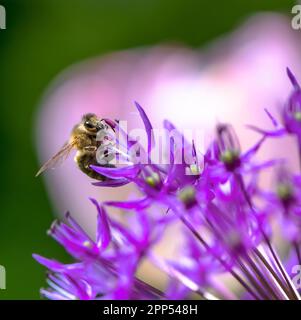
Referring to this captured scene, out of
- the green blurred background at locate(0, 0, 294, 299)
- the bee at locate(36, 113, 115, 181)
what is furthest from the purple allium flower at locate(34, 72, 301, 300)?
the green blurred background at locate(0, 0, 294, 299)

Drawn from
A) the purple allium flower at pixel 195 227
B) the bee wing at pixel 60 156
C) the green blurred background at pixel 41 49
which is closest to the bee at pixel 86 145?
the bee wing at pixel 60 156

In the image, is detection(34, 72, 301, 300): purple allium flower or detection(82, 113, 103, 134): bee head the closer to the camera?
detection(34, 72, 301, 300): purple allium flower

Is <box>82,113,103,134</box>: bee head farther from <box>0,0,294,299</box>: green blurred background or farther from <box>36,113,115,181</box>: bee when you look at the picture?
<box>0,0,294,299</box>: green blurred background

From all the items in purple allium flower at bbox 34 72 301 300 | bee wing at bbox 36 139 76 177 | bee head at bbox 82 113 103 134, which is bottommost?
purple allium flower at bbox 34 72 301 300

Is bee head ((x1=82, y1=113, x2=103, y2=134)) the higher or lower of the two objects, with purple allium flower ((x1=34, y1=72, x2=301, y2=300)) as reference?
higher
